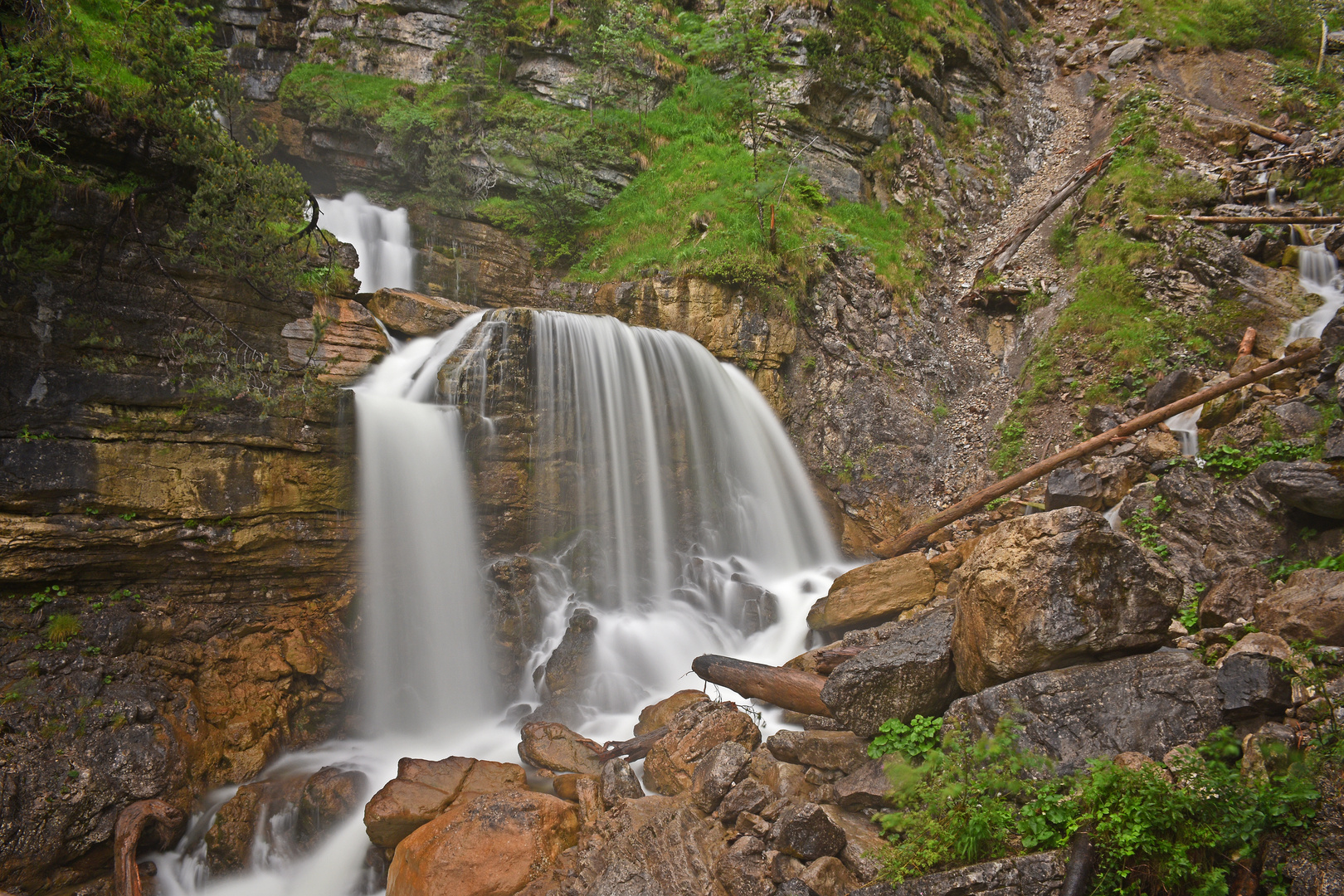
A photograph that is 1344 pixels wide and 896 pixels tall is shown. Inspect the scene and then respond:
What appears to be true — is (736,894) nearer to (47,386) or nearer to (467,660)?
(467,660)

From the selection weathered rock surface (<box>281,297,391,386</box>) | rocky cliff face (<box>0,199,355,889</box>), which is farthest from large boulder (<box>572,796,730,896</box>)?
weathered rock surface (<box>281,297,391,386</box>)

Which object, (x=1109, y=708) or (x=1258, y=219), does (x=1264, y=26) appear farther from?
(x=1109, y=708)

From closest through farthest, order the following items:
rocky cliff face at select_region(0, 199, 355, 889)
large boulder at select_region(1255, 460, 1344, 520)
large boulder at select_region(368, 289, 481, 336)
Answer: large boulder at select_region(1255, 460, 1344, 520)
rocky cliff face at select_region(0, 199, 355, 889)
large boulder at select_region(368, 289, 481, 336)

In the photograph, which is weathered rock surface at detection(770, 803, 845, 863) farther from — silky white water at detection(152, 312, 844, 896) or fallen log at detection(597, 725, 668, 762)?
silky white water at detection(152, 312, 844, 896)

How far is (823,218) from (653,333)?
575 cm

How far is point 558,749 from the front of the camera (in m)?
6.56

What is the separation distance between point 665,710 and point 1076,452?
6.51m

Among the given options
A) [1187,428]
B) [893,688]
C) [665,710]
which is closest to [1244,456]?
[1187,428]

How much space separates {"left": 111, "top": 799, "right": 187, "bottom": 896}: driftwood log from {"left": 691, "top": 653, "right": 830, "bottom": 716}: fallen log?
525 cm

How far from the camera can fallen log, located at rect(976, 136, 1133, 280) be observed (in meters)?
13.9

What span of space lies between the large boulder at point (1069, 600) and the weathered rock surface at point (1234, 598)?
827 mm

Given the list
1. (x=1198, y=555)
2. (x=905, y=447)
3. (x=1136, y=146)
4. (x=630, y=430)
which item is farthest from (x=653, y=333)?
(x=1136, y=146)

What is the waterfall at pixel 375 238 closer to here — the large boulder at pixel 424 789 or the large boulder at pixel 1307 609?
the large boulder at pixel 424 789

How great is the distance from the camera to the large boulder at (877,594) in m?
8.04
